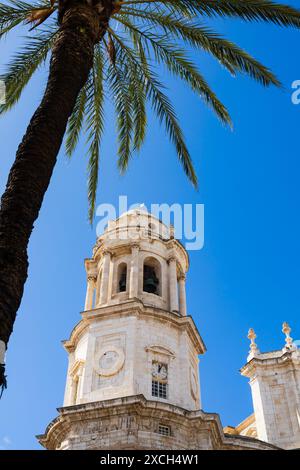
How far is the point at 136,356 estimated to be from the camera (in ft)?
91.9

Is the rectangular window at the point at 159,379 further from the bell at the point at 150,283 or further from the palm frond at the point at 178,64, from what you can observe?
the palm frond at the point at 178,64

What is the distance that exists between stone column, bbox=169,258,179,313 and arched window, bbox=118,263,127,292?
279 centimetres

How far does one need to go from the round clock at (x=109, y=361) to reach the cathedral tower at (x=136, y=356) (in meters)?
0.05

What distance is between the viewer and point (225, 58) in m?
14.8

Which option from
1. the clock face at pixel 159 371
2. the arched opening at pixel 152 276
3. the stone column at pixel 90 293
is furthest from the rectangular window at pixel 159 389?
the stone column at pixel 90 293

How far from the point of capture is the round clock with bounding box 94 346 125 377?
2767cm

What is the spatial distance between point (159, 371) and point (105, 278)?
725cm

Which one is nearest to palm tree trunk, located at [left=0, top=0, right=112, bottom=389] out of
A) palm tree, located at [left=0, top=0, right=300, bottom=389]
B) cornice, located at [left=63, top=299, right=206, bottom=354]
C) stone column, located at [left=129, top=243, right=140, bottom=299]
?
palm tree, located at [left=0, top=0, right=300, bottom=389]

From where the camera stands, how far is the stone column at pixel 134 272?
3136 centimetres

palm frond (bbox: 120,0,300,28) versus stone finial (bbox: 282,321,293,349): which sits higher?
stone finial (bbox: 282,321,293,349)

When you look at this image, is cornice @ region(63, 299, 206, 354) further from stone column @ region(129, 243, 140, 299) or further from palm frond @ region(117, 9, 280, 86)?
palm frond @ region(117, 9, 280, 86)

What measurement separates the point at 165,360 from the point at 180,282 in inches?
292
